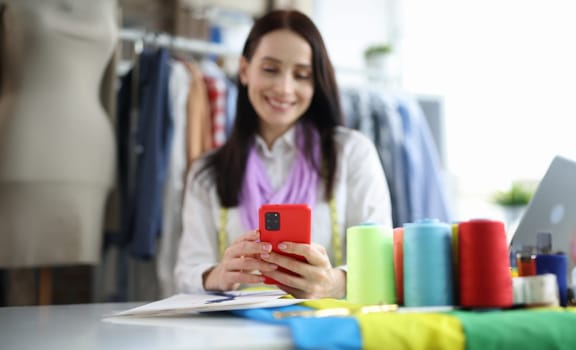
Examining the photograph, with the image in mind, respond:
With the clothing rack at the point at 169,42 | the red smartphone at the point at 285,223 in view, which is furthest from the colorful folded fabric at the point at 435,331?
the clothing rack at the point at 169,42

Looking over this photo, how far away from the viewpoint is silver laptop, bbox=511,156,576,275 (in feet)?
3.25

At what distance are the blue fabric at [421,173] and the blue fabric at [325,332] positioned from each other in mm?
1828

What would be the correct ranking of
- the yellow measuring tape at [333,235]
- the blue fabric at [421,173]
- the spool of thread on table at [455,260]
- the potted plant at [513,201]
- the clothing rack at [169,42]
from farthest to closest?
the potted plant at [513,201]
the blue fabric at [421,173]
the clothing rack at [169,42]
the yellow measuring tape at [333,235]
the spool of thread on table at [455,260]

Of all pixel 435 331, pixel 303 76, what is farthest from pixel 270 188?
pixel 435 331

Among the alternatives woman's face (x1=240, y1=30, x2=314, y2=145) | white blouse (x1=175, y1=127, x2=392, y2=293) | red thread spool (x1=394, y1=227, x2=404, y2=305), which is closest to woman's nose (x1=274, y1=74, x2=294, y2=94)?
woman's face (x1=240, y1=30, x2=314, y2=145)

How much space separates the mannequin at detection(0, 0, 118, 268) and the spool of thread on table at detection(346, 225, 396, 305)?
1172 mm

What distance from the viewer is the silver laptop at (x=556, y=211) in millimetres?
992

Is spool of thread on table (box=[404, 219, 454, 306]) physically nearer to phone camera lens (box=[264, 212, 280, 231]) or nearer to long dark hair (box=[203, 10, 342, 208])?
phone camera lens (box=[264, 212, 280, 231])

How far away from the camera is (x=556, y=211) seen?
102cm

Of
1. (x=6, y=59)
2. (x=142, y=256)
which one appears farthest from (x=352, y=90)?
(x=6, y=59)

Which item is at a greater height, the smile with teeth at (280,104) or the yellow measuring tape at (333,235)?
the smile with teeth at (280,104)

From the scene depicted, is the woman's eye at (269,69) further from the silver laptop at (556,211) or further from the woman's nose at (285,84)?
the silver laptop at (556,211)

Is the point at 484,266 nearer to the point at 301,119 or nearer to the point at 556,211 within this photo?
the point at 556,211

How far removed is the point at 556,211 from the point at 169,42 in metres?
1.78
